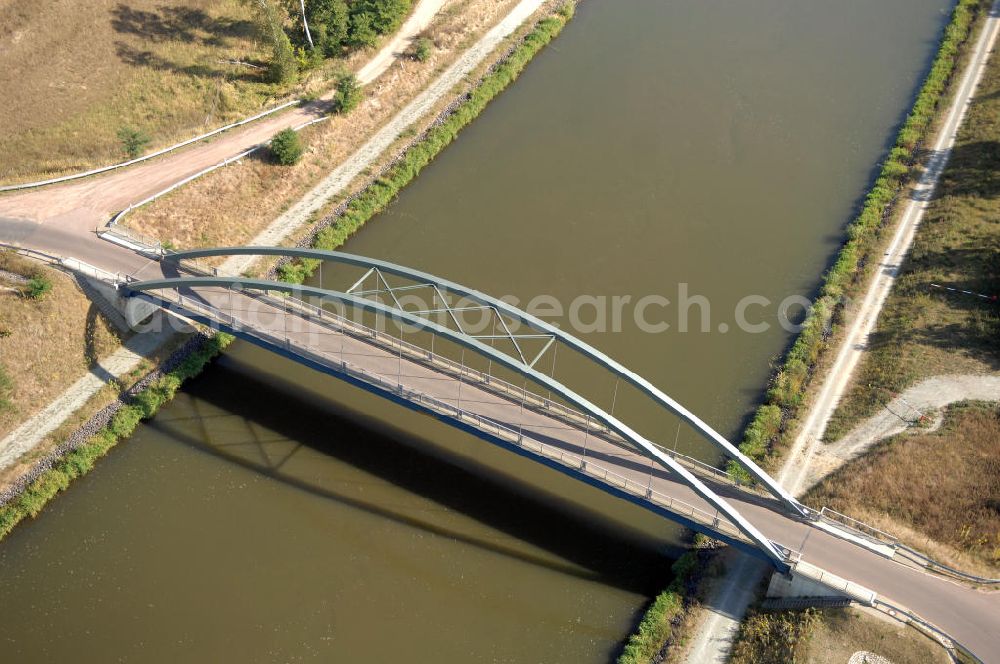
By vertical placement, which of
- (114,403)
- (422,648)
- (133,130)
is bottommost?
(422,648)

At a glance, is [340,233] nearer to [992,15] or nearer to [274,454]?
[274,454]

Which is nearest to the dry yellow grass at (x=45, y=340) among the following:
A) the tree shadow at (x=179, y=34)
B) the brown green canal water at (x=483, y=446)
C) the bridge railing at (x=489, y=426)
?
the brown green canal water at (x=483, y=446)

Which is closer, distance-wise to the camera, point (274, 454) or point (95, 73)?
point (274, 454)

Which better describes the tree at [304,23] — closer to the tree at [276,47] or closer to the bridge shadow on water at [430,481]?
the tree at [276,47]

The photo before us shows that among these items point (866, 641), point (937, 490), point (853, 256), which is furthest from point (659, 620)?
point (853, 256)

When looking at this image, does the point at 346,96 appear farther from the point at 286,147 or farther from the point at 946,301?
the point at 946,301

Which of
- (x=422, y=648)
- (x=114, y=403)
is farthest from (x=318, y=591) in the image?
(x=114, y=403)

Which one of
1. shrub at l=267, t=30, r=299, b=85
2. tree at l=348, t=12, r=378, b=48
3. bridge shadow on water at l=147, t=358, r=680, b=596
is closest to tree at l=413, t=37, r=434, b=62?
tree at l=348, t=12, r=378, b=48
